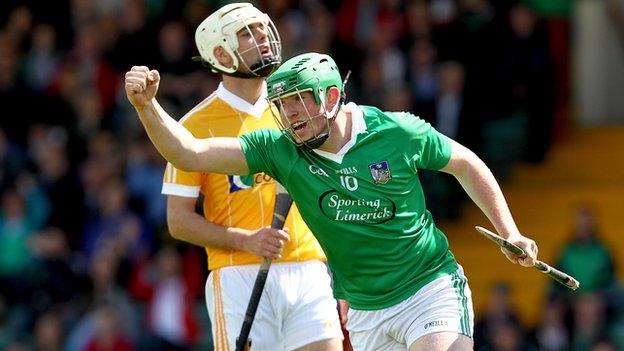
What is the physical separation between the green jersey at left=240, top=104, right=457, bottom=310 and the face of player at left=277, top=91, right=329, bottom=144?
16cm

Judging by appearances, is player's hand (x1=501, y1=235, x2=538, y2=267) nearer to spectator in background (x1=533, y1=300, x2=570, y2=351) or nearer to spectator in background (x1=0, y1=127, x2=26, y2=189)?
spectator in background (x1=533, y1=300, x2=570, y2=351)

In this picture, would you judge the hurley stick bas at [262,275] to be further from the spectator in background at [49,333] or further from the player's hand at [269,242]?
the spectator in background at [49,333]

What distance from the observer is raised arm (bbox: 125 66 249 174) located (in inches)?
247

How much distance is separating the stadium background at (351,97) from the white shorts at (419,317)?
232 inches

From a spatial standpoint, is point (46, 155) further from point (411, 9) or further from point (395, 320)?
point (395, 320)

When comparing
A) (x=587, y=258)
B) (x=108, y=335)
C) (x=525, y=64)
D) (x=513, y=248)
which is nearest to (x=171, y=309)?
(x=108, y=335)

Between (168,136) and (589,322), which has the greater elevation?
(168,136)

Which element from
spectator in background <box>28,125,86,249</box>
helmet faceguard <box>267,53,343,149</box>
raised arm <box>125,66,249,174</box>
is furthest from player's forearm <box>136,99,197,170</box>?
spectator in background <box>28,125,86,249</box>

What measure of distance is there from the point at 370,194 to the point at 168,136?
0.88 m

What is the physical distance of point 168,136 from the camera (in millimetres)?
6430

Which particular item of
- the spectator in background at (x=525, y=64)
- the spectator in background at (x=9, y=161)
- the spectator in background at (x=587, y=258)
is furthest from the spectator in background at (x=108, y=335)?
the spectator in background at (x=525, y=64)

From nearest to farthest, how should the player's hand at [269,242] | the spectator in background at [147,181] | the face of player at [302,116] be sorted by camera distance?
the face of player at [302,116] < the player's hand at [269,242] < the spectator in background at [147,181]

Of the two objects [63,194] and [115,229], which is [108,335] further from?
[63,194]

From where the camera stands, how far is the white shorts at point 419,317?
21.9ft
